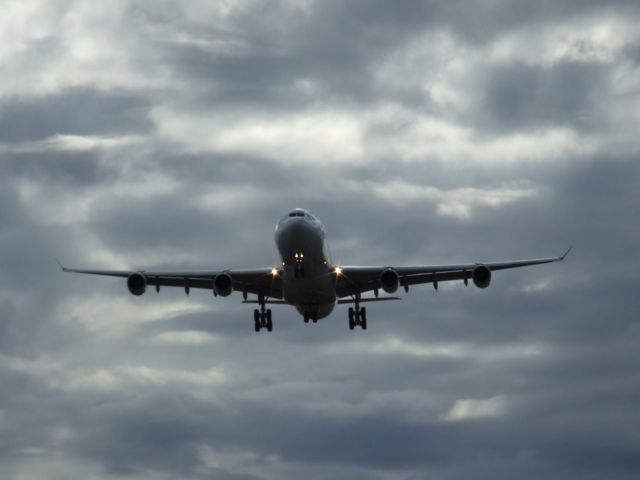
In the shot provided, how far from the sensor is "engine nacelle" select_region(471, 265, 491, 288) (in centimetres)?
8369

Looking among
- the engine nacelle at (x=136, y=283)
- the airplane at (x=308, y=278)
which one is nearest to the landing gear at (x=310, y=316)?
the airplane at (x=308, y=278)

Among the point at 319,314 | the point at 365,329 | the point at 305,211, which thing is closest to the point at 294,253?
the point at 305,211

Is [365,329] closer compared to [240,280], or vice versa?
[240,280]

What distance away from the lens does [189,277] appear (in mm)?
86500

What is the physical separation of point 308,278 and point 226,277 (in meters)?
6.42

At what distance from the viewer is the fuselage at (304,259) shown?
7812 cm

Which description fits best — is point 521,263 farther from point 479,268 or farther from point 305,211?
point 305,211

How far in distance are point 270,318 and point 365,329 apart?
Answer: 6.72 m

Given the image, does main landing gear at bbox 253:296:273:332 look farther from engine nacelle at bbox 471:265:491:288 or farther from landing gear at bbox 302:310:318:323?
engine nacelle at bbox 471:265:491:288

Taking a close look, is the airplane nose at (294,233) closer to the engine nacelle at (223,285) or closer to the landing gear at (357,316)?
the engine nacelle at (223,285)

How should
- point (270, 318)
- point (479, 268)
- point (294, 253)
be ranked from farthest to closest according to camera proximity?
point (270, 318)
point (479, 268)
point (294, 253)

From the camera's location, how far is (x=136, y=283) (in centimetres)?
8450

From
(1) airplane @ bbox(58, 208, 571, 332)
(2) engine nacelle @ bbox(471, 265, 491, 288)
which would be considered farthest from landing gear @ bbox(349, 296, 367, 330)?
(2) engine nacelle @ bbox(471, 265, 491, 288)

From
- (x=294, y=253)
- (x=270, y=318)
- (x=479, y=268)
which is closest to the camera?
(x=294, y=253)
